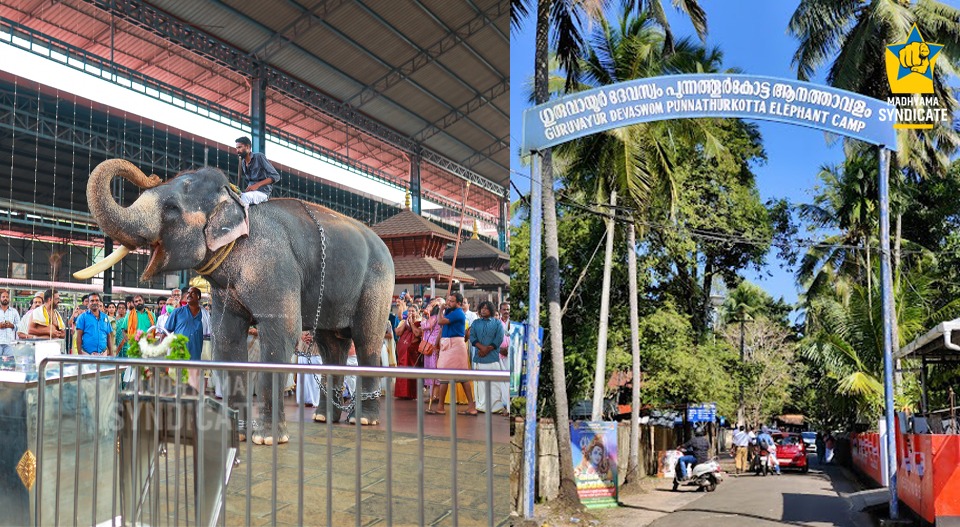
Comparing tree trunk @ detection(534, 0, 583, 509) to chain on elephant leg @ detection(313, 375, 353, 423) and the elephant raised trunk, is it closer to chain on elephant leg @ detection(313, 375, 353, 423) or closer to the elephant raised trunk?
chain on elephant leg @ detection(313, 375, 353, 423)

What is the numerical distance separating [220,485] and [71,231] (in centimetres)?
194

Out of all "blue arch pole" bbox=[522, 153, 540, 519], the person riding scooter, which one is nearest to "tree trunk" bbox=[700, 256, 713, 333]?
the person riding scooter

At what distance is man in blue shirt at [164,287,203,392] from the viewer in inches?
156

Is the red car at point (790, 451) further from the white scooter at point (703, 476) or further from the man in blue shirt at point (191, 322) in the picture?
the man in blue shirt at point (191, 322)

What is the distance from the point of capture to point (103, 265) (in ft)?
13.3

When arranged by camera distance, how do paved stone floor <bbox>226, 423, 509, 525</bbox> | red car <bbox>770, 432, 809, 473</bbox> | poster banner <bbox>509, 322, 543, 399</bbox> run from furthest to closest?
red car <bbox>770, 432, 809, 473</bbox>
poster banner <bbox>509, 322, 543, 399</bbox>
paved stone floor <bbox>226, 423, 509, 525</bbox>

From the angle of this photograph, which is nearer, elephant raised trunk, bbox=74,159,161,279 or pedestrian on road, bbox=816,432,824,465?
elephant raised trunk, bbox=74,159,161,279

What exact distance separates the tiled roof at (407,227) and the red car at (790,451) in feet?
12.2

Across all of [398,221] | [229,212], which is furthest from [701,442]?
[229,212]

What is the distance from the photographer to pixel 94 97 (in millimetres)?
4234

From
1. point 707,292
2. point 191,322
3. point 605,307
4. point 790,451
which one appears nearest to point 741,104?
point 707,292

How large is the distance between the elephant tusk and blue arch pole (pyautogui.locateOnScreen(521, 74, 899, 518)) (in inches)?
92.1

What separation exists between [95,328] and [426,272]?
73.0 inches

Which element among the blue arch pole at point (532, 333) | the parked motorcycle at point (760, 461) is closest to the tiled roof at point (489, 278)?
the blue arch pole at point (532, 333)
